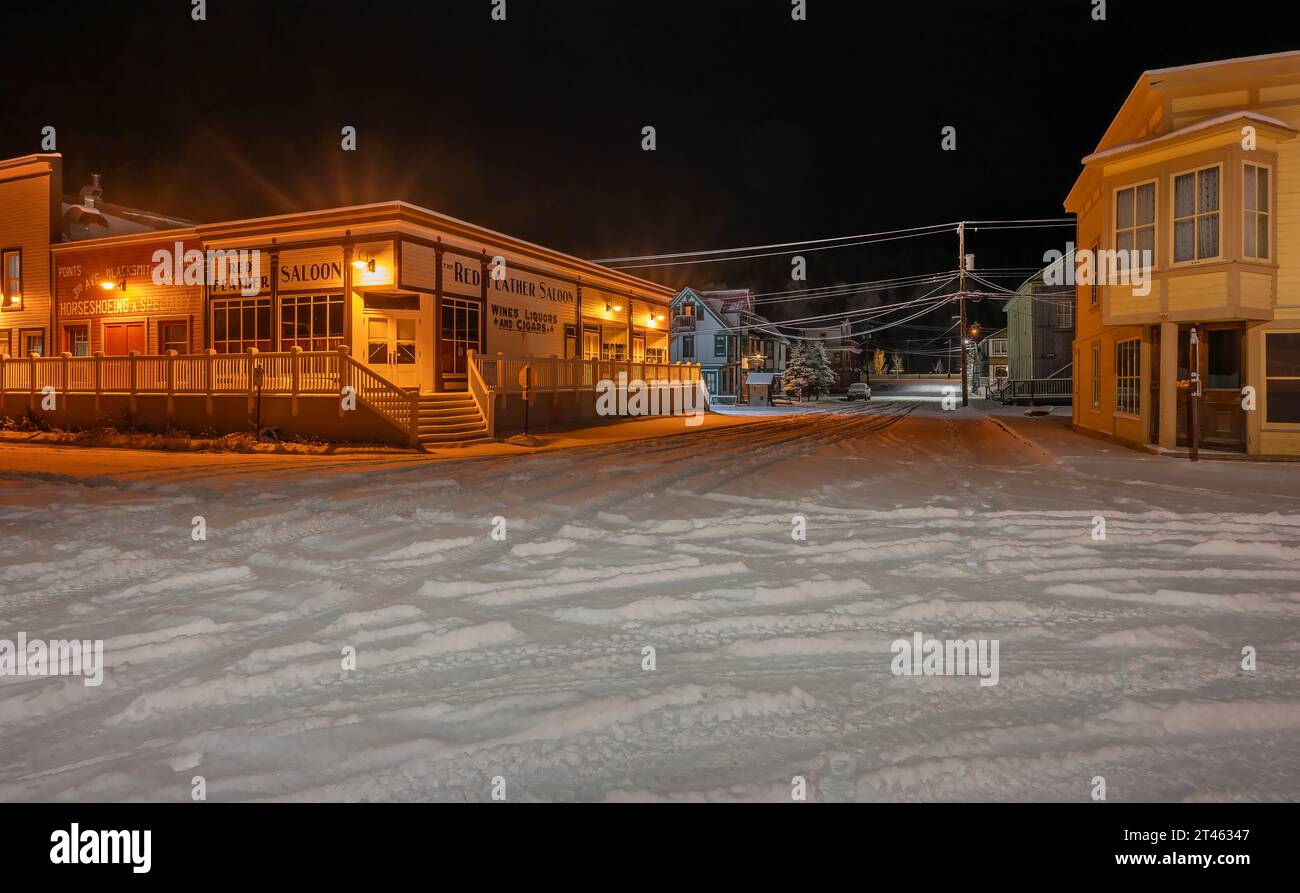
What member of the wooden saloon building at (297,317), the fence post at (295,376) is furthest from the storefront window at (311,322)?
the fence post at (295,376)

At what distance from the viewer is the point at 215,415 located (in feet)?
64.2

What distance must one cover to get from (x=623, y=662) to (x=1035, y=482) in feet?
33.7

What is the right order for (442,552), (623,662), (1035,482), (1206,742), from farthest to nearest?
1. (1035,482)
2. (442,552)
3. (623,662)
4. (1206,742)

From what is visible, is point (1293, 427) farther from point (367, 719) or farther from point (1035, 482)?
point (367, 719)

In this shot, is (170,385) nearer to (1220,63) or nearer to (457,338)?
(457,338)

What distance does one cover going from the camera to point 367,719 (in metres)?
3.95

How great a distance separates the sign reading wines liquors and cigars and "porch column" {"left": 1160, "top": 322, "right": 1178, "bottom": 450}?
19275mm

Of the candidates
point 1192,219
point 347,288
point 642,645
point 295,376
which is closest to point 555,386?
point 347,288

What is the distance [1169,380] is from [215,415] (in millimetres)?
22760

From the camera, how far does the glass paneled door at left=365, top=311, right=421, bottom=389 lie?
23.3 metres

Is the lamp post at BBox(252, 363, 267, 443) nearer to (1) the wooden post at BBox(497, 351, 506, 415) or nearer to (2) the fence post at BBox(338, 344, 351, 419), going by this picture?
(2) the fence post at BBox(338, 344, 351, 419)

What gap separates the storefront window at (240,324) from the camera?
955 inches
